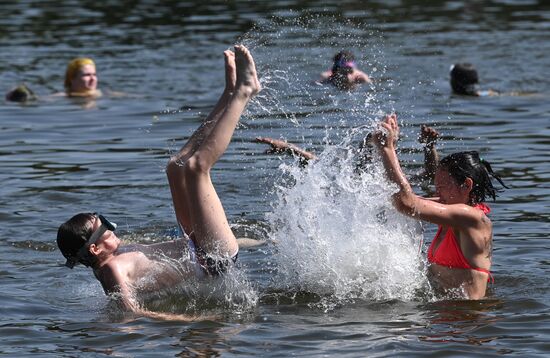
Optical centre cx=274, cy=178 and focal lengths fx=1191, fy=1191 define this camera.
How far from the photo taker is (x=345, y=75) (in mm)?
16078

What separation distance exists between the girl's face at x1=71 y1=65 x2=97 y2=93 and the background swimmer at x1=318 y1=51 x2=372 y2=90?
353 cm

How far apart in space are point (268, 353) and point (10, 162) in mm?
7244

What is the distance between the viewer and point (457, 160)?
8305mm

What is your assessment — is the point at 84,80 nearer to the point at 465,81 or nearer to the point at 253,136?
the point at 253,136

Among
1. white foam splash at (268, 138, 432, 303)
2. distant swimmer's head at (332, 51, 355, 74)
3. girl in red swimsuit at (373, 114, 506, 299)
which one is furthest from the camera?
distant swimmer's head at (332, 51, 355, 74)

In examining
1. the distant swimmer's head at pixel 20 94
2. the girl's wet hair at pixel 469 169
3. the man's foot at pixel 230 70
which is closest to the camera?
the girl's wet hair at pixel 469 169

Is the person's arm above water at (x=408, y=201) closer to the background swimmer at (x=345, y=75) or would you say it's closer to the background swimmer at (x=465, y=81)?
the background swimmer at (x=345, y=75)

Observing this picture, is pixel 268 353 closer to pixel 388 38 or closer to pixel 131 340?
pixel 131 340

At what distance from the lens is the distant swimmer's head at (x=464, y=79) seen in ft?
55.7

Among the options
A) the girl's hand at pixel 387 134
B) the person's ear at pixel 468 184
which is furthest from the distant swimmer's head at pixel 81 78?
the girl's hand at pixel 387 134

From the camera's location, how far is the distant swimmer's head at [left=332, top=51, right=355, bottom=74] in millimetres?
14766

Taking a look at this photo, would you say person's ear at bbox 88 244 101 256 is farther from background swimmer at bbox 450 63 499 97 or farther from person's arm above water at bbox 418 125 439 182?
background swimmer at bbox 450 63 499 97

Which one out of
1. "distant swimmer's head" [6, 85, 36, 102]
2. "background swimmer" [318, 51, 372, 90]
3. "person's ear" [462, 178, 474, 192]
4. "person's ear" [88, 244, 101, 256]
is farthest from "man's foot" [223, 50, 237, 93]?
"distant swimmer's head" [6, 85, 36, 102]

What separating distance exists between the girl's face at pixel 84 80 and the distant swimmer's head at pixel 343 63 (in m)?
4.02
